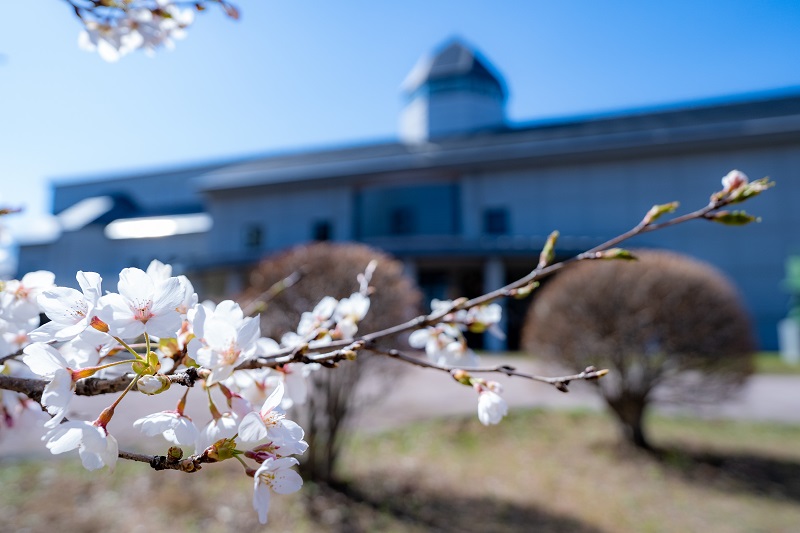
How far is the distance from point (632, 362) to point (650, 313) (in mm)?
638

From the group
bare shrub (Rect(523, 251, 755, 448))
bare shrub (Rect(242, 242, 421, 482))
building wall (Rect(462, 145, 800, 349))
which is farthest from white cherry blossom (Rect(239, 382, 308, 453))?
building wall (Rect(462, 145, 800, 349))

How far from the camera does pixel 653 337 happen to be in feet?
20.2

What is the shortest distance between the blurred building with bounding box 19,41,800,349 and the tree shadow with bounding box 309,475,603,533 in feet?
40.9

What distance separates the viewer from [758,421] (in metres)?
8.12

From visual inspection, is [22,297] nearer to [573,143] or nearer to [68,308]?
[68,308]

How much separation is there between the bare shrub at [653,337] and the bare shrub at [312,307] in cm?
252

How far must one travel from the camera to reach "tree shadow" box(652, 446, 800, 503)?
5246 millimetres

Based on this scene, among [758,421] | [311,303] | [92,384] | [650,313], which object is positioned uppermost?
[92,384]

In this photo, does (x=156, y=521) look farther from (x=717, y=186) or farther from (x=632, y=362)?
(x=717, y=186)

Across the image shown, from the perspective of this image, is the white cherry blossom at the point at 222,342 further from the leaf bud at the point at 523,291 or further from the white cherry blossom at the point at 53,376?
the leaf bud at the point at 523,291

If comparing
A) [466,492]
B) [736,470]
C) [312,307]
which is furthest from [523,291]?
[736,470]

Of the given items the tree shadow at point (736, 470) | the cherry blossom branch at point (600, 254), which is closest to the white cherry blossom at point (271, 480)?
the cherry blossom branch at point (600, 254)

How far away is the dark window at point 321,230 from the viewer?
22.3m

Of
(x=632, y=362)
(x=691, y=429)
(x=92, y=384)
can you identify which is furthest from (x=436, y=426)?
(x=92, y=384)
